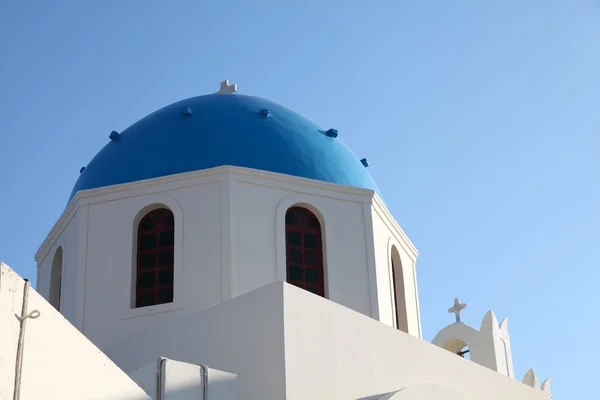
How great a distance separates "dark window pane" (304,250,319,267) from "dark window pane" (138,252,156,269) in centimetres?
196

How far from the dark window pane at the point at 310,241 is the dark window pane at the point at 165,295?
1.86 metres

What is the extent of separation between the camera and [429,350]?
12.3 metres

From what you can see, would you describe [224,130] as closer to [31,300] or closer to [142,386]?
[142,386]

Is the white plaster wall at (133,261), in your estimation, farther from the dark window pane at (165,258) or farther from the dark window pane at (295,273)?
the dark window pane at (295,273)

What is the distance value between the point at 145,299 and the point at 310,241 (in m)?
2.26

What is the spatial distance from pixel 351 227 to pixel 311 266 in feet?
2.61

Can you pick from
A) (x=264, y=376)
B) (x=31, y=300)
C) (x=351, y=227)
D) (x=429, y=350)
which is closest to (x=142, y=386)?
(x=264, y=376)

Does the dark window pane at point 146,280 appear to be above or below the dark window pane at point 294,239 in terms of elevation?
below

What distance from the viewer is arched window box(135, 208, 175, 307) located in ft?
43.5

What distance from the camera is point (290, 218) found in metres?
13.8

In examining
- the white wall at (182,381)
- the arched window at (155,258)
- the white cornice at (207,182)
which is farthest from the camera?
the white cornice at (207,182)

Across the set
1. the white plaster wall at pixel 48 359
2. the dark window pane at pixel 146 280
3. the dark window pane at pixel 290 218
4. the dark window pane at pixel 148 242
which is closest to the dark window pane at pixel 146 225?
the dark window pane at pixel 148 242

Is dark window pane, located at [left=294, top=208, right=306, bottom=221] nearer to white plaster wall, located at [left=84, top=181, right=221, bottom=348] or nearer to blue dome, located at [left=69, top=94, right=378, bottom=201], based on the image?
blue dome, located at [left=69, top=94, right=378, bottom=201]

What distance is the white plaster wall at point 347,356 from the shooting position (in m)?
10.3
